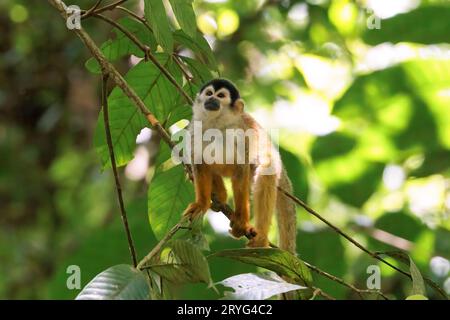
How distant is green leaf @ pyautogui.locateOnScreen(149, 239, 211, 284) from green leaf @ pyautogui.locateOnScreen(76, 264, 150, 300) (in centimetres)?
17

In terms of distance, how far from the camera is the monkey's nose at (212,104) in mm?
3154

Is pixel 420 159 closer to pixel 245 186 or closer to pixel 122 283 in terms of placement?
pixel 245 186

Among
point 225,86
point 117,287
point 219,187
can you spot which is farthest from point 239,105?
point 117,287

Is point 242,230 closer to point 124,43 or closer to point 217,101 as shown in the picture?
point 217,101

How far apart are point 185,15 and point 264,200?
3.20 ft

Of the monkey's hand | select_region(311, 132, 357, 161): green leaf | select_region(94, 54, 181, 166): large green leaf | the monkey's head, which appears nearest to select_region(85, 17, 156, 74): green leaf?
select_region(94, 54, 181, 166): large green leaf

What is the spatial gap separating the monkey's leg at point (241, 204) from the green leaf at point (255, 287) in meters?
1.03

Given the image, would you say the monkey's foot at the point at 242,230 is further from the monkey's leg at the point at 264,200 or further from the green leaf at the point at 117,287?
the green leaf at the point at 117,287

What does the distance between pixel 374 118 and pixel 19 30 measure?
402cm

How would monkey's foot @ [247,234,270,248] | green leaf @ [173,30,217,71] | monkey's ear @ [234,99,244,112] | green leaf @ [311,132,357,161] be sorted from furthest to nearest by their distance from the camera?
green leaf @ [311,132,357,161] < monkey's ear @ [234,99,244,112] < monkey's foot @ [247,234,270,248] < green leaf @ [173,30,217,71]

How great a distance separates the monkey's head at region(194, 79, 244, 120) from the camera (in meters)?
3.15

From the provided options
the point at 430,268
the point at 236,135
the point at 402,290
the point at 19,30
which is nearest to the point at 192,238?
the point at 236,135

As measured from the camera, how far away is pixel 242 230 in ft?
9.68

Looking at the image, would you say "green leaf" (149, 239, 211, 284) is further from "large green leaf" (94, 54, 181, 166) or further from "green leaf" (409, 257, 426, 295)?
"large green leaf" (94, 54, 181, 166)
